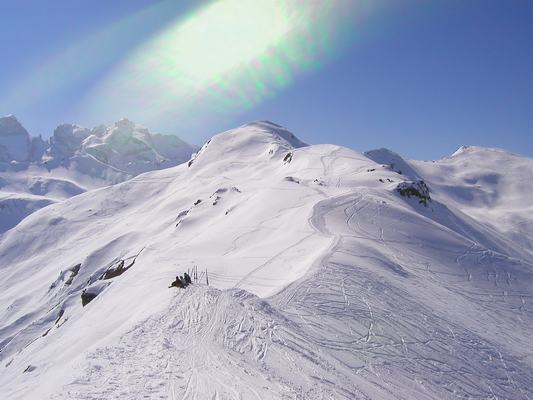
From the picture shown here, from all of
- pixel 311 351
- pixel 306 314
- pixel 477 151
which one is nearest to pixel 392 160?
pixel 477 151

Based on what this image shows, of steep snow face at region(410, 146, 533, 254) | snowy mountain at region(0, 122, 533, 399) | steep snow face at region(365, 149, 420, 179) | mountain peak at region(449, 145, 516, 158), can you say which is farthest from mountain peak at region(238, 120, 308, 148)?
mountain peak at region(449, 145, 516, 158)

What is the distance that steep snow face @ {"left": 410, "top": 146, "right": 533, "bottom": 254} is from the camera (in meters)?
132

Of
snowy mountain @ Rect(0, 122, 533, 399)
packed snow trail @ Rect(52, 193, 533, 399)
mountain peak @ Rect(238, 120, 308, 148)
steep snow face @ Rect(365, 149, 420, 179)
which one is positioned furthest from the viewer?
steep snow face @ Rect(365, 149, 420, 179)

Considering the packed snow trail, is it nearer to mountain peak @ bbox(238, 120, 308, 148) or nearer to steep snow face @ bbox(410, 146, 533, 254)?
mountain peak @ bbox(238, 120, 308, 148)

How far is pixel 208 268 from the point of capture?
25.6 metres

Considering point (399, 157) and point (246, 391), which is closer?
point (246, 391)

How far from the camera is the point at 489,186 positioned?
6270 inches

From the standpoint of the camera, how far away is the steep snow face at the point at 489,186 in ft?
431

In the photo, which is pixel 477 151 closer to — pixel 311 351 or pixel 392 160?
pixel 392 160

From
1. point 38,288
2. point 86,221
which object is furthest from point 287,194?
point 86,221

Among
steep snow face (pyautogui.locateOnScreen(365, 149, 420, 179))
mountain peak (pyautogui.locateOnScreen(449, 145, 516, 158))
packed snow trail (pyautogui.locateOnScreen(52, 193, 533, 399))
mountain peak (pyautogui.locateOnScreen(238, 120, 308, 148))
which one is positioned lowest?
packed snow trail (pyautogui.locateOnScreen(52, 193, 533, 399))

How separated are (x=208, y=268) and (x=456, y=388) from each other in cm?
1568

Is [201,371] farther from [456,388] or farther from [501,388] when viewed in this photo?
[501,388]

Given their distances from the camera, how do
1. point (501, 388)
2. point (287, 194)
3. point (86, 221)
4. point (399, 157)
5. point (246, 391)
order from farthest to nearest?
point (399, 157)
point (86, 221)
point (287, 194)
point (501, 388)
point (246, 391)
